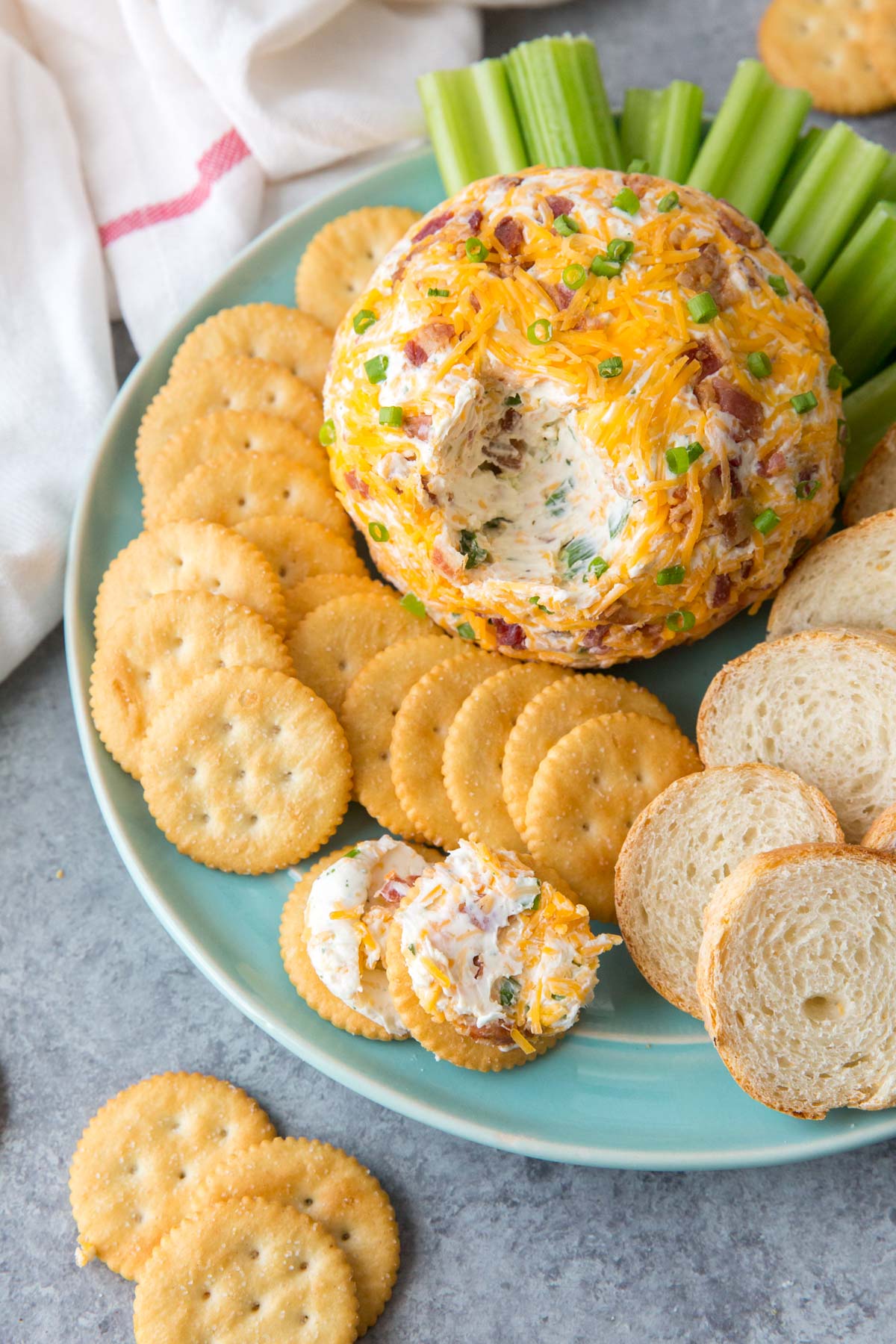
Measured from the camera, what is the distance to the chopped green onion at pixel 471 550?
3.07m

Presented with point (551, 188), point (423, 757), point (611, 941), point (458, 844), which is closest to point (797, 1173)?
point (611, 941)

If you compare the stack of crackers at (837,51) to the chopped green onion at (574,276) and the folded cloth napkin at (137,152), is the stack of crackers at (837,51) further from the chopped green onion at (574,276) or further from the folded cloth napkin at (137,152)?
the chopped green onion at (574,276)

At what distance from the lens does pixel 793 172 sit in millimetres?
3855

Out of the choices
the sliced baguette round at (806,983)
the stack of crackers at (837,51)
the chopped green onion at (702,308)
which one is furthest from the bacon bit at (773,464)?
the stack of crackers at (837,51)

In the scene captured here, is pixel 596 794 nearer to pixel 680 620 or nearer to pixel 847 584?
pixel 680 620

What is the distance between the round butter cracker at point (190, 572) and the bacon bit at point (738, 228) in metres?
1.50

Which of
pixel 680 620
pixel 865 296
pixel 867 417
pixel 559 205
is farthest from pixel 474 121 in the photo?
A: pixel 680 620

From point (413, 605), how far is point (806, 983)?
1.43m

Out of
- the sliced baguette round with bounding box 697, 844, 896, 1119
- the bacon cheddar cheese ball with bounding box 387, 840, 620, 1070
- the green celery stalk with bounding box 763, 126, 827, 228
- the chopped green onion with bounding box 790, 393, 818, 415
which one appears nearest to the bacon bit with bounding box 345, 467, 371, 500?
the bacon cheddar cheese ball with bounding box 387, 840, 620, 1070

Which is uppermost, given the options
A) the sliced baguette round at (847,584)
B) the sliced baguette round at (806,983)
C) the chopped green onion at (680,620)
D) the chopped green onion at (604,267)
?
the chopped green onion at (604,267)

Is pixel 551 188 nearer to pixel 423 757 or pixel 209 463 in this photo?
pixel 209 463

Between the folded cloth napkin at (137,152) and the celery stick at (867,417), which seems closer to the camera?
the celery stick at (867,417)

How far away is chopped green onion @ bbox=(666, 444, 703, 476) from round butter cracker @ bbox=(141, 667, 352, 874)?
1.12m

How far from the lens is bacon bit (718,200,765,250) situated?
312cm
